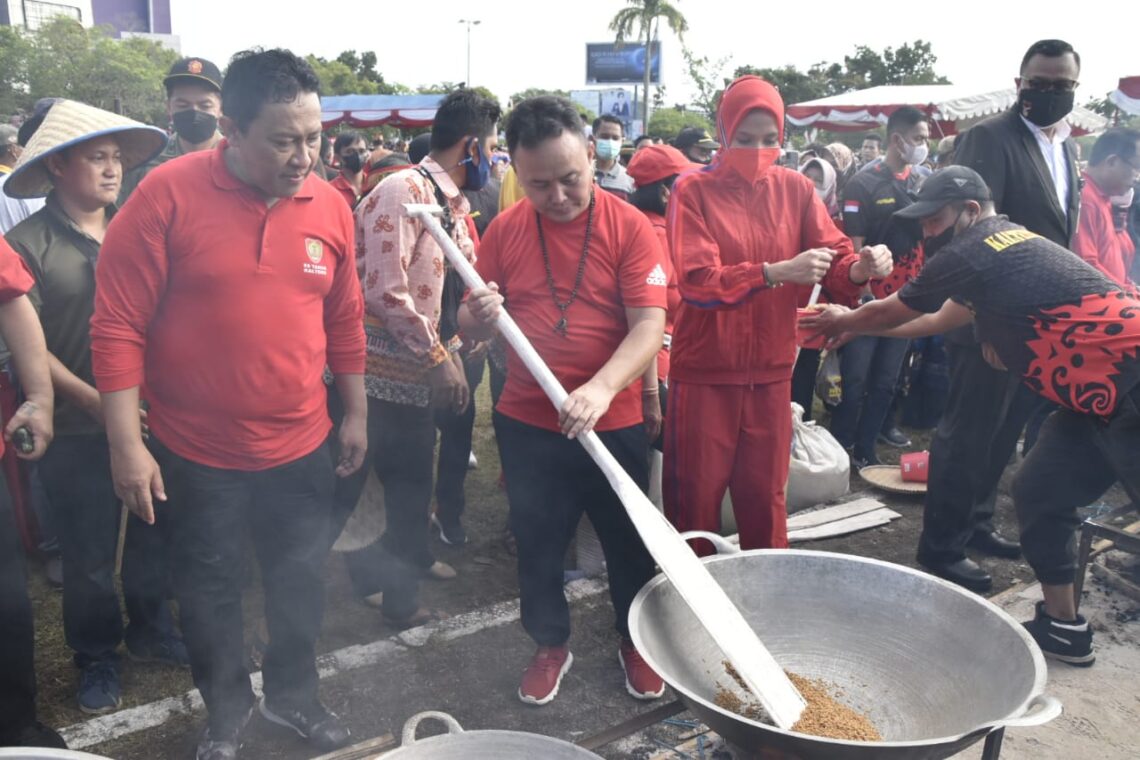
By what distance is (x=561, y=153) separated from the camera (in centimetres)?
256

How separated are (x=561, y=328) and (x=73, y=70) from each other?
52.3 metres

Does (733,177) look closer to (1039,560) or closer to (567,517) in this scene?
(567,517)

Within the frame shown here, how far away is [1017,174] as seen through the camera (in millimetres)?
3908

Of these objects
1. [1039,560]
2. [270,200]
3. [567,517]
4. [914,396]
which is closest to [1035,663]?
[567,517]

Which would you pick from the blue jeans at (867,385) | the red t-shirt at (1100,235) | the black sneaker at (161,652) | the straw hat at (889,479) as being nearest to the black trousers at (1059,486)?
the straw hat at (889,479)

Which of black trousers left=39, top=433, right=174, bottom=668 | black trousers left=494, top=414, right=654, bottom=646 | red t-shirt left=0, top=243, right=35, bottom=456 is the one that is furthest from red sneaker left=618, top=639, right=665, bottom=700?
red t-shirt left=0, top=243, right=35, bottom=456

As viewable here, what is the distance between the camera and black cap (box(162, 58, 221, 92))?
13.3 feet

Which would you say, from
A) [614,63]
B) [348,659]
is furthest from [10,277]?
[614,63]

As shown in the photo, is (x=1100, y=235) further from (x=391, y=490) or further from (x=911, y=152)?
(x=391, y=490)

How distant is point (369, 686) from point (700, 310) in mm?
1974

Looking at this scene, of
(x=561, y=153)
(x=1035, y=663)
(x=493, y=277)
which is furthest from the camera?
(x=493, y=277)

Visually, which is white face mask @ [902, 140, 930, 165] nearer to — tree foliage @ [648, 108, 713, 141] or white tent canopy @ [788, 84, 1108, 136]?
white tent canopy @ [788, 84, 1108, 136]

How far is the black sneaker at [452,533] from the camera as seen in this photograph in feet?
→ 14.6

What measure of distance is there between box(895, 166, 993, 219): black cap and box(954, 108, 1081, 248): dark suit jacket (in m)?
0.69
